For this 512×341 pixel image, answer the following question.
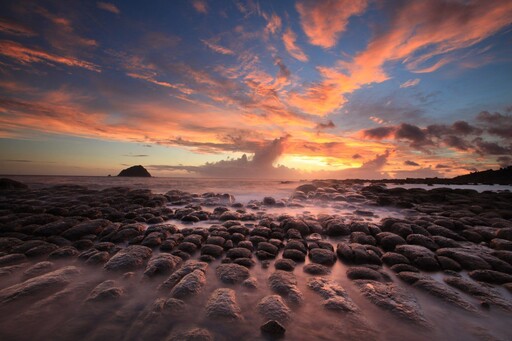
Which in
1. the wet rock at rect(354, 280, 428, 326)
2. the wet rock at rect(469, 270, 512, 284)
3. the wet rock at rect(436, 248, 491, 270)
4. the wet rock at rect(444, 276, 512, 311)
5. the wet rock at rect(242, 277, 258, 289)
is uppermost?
the wet rock at rect(436, 248, 491, 270)

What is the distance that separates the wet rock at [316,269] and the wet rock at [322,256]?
14.2 inches

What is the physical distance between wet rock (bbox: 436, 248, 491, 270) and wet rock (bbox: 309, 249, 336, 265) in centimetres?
332

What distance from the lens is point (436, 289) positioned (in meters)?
5.06

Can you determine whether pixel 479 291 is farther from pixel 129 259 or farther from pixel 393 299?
pixel 129 259

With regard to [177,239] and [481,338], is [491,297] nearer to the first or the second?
[481,338]

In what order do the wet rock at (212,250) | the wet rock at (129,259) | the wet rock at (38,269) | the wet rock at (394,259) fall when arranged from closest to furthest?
1. the wet rock at (38,269)
2. the wet rock at (129,259)
3. the wet rock at (394,259)
4. the wet rock at (212,250)

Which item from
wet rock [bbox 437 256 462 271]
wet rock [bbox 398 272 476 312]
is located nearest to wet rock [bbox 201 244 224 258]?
wet rock [bbox 398 272 476 312]

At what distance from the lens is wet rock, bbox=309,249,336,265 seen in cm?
667

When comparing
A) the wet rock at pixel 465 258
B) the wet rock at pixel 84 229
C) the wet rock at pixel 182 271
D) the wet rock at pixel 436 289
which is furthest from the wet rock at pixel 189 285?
the wet rock at pixel 465 258

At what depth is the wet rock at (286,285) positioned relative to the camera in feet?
15.8

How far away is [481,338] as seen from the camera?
146 inches

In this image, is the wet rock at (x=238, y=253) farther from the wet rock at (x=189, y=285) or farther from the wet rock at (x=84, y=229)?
the wet rock at (x=84, y=229)

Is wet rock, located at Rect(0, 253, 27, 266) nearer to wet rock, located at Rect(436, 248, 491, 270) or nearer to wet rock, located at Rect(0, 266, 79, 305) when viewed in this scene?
wet rock, located at Rect(0, 266, 79, 305)

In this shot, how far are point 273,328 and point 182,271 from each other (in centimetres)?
293
